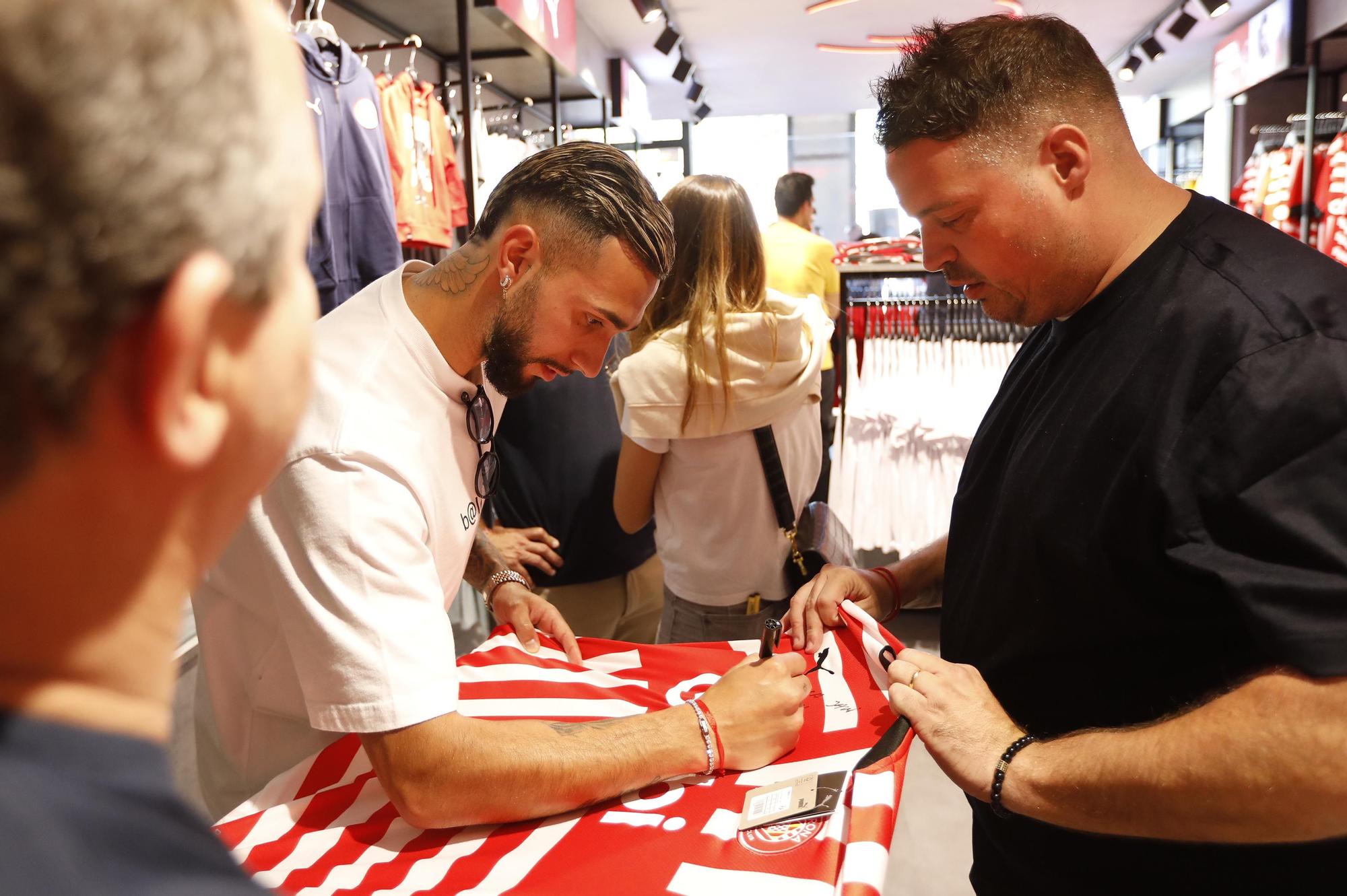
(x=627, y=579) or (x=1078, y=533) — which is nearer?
(x=1078, y=533)

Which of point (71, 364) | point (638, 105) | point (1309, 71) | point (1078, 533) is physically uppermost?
point (638, 105)

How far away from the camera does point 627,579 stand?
104 inches

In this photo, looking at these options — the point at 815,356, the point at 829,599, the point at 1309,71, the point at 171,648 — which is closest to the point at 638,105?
the point at 1309,71

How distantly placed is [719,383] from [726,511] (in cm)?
34

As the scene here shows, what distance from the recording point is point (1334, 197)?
661 cm

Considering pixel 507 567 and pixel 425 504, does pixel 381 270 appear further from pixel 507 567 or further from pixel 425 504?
pixel 425 504

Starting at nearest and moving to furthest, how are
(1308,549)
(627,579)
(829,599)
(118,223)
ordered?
(118,223), (1308,549), (829,599), (627,579)

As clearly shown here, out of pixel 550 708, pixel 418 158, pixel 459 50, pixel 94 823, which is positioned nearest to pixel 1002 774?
pixel 550 708

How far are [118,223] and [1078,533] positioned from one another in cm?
109

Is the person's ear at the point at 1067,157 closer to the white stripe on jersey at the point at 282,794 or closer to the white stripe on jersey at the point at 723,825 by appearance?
the white stripe on jersey at the point at 723,825

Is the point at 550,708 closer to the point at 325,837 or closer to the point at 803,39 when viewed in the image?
the point at 325,837

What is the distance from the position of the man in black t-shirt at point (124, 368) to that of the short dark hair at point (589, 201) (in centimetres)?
112

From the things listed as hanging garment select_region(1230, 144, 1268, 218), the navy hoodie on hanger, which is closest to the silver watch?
the navy hoodie on hanger

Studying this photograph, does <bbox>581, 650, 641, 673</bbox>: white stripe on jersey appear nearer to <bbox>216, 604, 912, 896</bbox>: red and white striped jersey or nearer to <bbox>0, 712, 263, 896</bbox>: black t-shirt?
<bbox>216, 604, 912, 896</bbox>: red and white striped jersey
